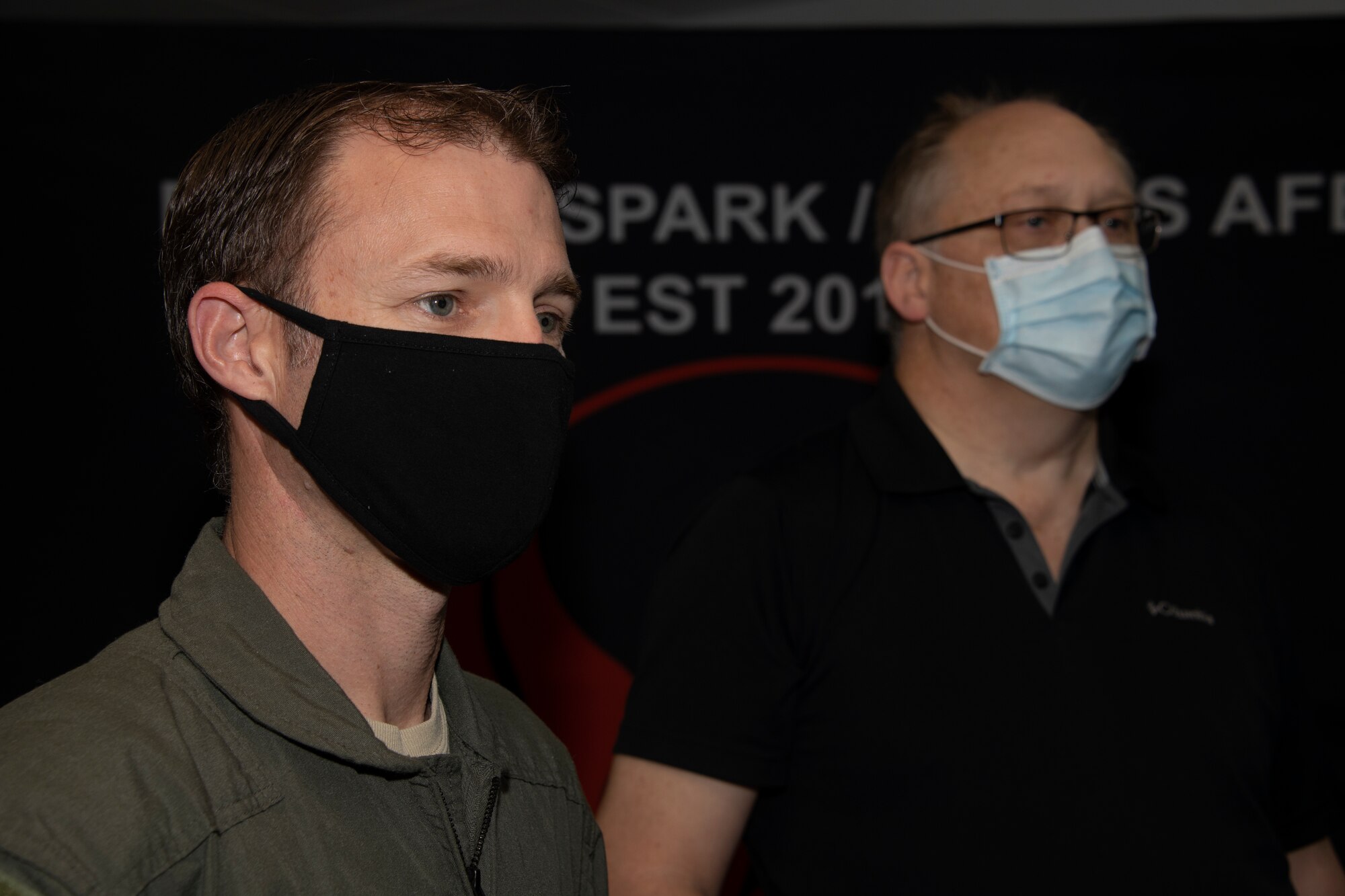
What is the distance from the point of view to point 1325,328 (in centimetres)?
255

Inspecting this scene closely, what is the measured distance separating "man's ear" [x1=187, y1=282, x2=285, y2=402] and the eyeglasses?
1.20 metres

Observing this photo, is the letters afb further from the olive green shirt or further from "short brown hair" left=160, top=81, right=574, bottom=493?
the olive green shirt

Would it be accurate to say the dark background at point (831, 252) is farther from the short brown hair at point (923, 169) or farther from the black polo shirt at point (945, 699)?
the black polo shirt at point (945, 699)

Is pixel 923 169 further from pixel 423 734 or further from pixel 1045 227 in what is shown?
pixel 423 734

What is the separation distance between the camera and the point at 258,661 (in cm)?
95

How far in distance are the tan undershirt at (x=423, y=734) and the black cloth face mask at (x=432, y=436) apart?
0.13 m

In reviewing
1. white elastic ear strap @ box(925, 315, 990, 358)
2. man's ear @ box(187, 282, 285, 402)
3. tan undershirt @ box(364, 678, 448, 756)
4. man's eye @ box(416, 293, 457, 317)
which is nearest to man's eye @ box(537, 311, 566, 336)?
man's eye @ box(416, 293, 457, 317)

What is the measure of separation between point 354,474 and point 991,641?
958mm

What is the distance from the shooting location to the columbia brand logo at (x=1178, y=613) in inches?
67.2

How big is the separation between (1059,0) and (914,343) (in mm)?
1369

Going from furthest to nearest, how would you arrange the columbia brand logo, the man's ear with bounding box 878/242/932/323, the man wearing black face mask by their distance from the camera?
the man's ear with bounding box 878/242/932/323 < the columbia brand logo < the man wearing black face mask

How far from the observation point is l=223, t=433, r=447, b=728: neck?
1.01 m

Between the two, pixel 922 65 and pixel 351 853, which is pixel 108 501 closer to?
pixel 351 853

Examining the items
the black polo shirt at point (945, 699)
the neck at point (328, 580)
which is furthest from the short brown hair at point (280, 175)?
the black polo shirt at point (945, 699)
